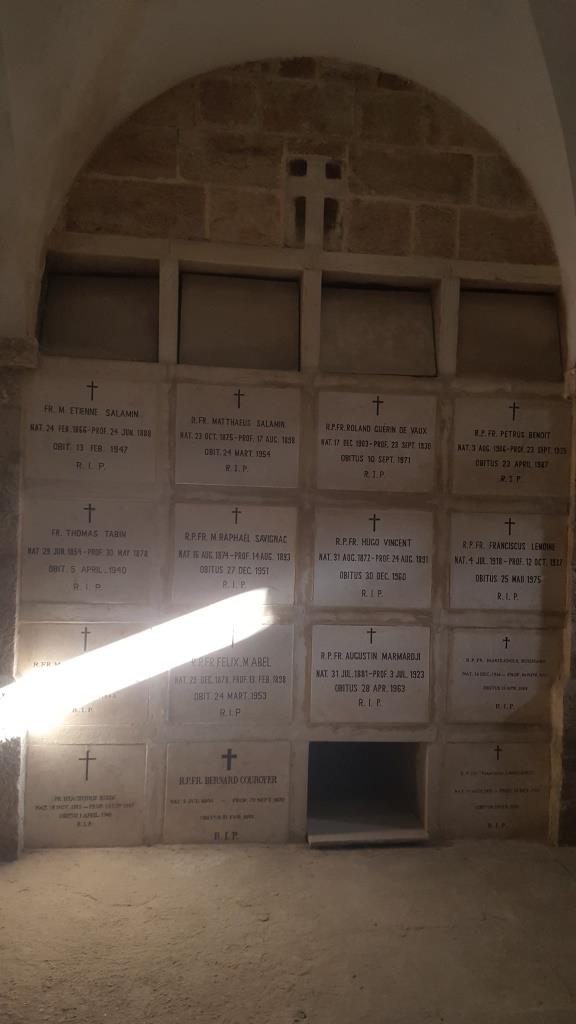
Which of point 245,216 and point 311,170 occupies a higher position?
point 311,170

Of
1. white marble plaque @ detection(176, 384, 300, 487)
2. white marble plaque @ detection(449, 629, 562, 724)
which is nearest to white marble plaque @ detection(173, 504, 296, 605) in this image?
white marble plaque @ detection(176, 384, 300, 487)

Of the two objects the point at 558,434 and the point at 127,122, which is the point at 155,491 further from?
the point at 558,434

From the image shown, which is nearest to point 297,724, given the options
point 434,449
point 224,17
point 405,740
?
point 405,740

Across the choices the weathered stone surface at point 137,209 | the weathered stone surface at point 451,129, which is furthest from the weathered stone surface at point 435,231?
the weathered stone surface at point 137,209

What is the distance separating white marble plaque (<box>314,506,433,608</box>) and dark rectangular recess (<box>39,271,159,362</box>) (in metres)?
1.34

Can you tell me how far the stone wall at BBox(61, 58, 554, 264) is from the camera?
3627 millimetres

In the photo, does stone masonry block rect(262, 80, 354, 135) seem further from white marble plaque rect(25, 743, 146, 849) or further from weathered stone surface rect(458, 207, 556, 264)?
white marble plaque rect(25, 743, 146, 849)

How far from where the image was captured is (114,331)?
146 inches

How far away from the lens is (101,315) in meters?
3.73

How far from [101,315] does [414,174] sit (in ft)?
5.99

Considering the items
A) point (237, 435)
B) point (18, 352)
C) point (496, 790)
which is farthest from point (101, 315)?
point (496, 790)

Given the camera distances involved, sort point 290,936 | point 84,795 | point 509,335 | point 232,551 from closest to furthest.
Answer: point 290,936
point 84,795
point 232,551
point 509,335

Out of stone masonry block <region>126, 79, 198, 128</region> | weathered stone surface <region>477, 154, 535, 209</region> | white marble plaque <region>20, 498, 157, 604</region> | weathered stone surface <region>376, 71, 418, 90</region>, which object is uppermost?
weathered stone surface <region>376, 71, 418, 90</region>

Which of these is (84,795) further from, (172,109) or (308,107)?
(308,107)
